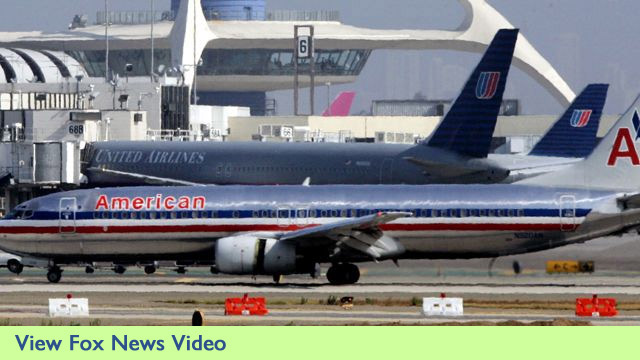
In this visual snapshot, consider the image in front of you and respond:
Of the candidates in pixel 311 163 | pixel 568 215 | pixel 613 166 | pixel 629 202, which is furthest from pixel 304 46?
pixel 629 202

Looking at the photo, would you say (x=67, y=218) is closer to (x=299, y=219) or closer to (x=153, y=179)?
(x=299, y=219)

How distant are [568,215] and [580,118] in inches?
1641

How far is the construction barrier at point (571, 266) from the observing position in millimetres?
63781

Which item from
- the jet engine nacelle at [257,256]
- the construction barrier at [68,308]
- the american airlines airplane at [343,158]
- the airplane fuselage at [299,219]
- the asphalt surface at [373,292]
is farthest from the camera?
the american airlines airplane at [343,158]

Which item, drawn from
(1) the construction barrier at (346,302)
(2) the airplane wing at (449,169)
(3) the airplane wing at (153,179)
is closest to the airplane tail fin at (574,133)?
(2) the airplane wing at (449,169)

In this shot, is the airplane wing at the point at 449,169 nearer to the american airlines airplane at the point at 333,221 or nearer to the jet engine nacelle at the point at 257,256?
the american airlines airplane at the point at 333,221

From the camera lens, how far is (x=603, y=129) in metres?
158

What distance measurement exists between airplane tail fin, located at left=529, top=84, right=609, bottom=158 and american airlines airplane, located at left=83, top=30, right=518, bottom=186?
607 inches

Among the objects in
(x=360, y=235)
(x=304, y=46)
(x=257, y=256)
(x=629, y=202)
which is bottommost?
(x=257, y=256)

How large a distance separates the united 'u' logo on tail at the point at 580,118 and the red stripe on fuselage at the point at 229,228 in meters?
40.7

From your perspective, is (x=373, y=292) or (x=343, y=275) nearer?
(x=373, y=292)

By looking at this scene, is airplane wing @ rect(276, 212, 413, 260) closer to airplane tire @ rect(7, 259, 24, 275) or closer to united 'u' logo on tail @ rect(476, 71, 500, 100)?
airplane tire @ rect(7, 259, 24, 275)

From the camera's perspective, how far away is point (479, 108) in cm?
8431

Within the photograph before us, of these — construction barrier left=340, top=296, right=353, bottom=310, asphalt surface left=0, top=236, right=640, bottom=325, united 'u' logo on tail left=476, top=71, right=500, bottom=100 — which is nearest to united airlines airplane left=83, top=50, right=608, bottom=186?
united 'u' logo on tail left=476, top=71, right=500, bottom=100
